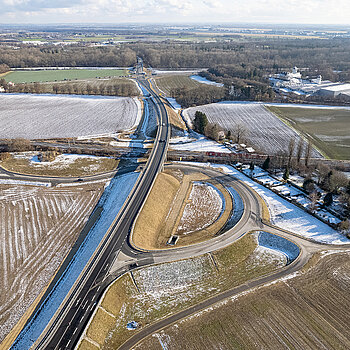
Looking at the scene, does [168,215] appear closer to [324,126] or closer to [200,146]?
[200,146]

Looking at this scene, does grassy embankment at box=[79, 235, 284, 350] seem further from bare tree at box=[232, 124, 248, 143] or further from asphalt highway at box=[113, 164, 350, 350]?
bare tree at box=[232, 124, 248, 143]

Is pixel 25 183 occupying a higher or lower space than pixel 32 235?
higher

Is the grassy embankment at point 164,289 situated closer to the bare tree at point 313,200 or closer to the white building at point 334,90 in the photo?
the bare tree at point 313,200

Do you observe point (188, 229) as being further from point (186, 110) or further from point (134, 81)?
point (134, 81)

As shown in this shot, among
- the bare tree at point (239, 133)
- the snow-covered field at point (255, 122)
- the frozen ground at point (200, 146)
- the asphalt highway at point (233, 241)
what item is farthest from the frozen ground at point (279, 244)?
the bare tree at point (239, 133)

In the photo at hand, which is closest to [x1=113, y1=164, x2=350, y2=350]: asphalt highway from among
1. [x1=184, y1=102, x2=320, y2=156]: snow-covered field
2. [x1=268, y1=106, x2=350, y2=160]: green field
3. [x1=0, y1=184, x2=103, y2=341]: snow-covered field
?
[x1=0, y1=184, x2=103, y2=341]: snow-covered field

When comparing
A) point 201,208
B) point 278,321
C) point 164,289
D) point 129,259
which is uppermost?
point 129,259

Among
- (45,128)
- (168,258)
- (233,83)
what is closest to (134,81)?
(233,83)

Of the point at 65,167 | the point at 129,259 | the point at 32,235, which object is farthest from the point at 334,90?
the point at 32,235
